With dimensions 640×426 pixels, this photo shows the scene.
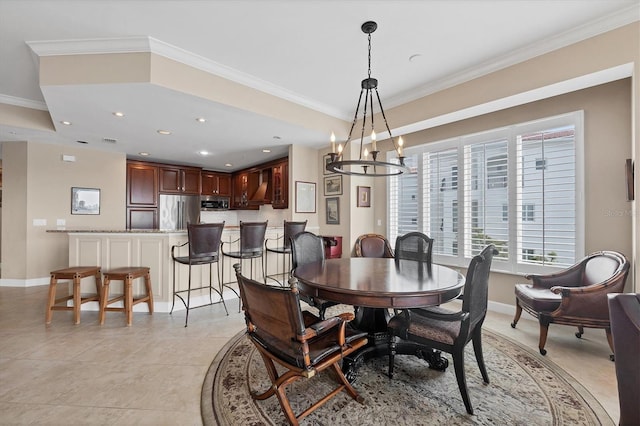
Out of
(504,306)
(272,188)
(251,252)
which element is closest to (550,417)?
(504,306)

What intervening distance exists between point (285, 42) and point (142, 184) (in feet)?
16.7

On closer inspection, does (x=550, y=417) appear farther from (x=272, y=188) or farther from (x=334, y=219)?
(x=272, y=188)

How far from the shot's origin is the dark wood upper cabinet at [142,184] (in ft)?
19.3

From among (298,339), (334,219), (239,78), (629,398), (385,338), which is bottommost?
(385,338)

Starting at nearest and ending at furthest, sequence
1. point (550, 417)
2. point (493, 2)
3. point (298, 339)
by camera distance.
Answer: point (298, 339)
point (550, 417)
point (493, 2)

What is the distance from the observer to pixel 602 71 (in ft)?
7.71

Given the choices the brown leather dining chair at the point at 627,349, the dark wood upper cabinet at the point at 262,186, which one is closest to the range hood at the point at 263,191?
the dark wood upper cabinet at the point at 262,186

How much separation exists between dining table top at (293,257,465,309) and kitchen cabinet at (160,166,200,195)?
17.1ft

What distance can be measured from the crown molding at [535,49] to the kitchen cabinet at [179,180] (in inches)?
207

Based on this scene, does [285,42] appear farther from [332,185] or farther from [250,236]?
[332,185]

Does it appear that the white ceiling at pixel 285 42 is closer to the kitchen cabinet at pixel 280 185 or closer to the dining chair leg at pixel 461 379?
the kitchen cabinet at pixel 280 185

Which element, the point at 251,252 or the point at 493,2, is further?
the point at 251,252

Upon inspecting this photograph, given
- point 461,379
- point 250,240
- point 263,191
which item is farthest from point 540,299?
point 263,191

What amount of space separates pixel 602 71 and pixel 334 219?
3542 mm
